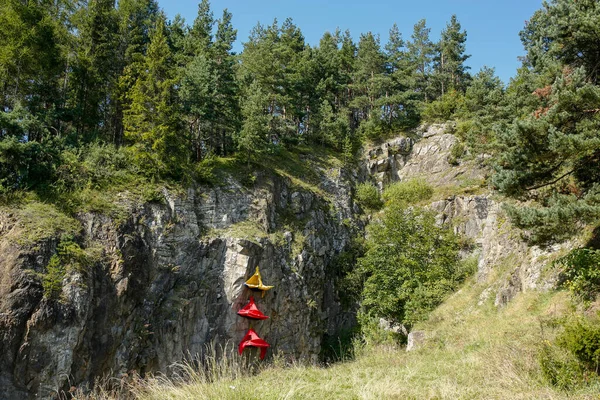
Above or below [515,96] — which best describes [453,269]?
below

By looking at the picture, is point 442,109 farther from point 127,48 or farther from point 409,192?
point 127,48

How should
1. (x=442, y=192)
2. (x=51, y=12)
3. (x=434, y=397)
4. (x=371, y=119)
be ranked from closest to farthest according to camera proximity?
(x=434, y=397) → (x=51, y=12) → (x=442, y=192) → (x=371, y=119)

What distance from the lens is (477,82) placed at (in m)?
31.0

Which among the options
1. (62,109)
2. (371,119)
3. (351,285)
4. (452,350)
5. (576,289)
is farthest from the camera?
(371,119)

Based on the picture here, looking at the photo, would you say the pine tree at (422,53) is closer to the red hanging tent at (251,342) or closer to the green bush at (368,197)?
the green bush at (368,197)

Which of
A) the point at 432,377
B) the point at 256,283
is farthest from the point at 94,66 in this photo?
the point at 432,377

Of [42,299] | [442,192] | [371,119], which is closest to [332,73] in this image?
[371,119]

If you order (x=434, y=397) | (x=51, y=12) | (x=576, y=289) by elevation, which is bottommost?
(x=434, y=397)

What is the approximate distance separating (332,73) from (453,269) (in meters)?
22.0

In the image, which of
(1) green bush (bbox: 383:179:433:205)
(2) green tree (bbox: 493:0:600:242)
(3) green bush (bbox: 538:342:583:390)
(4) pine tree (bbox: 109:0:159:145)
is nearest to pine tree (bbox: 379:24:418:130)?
(1) green bush (bbox: 383:179:433:205)

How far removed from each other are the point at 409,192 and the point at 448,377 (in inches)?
980

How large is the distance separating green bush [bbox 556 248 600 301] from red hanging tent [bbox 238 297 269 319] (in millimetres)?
12924

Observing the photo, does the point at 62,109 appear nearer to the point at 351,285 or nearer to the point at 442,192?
the point at 351,285

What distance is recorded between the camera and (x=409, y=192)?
101ft
